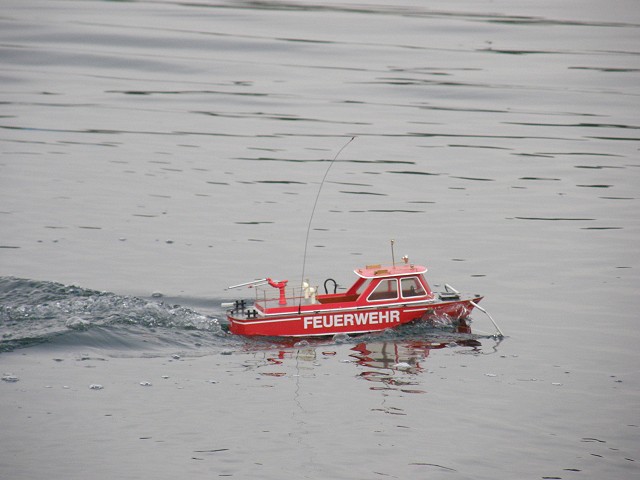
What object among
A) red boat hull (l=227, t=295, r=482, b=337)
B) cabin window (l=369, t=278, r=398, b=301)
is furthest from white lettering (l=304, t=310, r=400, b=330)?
cabin window (l=369, t=278, r=398, b=301)

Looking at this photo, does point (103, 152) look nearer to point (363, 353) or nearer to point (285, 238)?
point (285, 238)

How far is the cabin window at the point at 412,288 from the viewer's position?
24641 millimetres

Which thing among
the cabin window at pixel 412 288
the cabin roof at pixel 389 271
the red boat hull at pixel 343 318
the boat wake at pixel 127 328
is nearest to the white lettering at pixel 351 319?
the red boat hull at pixel 343 318

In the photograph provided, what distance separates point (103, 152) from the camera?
40.8 m

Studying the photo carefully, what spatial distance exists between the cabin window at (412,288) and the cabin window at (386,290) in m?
0.22

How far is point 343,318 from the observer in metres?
24.0

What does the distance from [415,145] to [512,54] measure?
19.6 metres

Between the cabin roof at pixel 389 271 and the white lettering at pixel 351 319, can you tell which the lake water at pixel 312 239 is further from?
the cabin roof at pixel 389 271

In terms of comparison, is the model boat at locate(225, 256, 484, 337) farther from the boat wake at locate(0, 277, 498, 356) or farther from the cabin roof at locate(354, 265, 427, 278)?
the boat wake at locate(0, 277, 498, 356)

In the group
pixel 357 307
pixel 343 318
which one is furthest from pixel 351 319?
pixel 357 307

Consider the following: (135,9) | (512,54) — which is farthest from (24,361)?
(135,9)

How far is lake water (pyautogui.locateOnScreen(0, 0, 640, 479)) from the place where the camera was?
18.9 metres

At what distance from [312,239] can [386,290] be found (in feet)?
24.1

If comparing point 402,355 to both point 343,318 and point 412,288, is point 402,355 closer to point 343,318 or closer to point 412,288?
point 343,318
